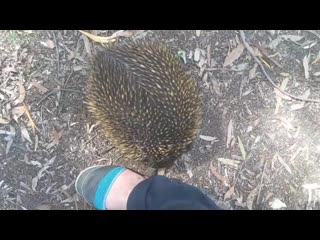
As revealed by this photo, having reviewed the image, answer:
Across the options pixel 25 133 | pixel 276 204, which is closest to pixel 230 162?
pixel 276 204

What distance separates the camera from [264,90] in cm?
343

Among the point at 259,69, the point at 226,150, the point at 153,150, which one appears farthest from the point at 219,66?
the point at 153,150

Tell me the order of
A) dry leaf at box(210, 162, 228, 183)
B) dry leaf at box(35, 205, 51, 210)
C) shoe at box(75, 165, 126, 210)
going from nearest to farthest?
shoe at box(75, 165, 126, 210)
dry leaf at box(35, 205, 51, 210)
dry leaf at box(210, 162, 228, 183)

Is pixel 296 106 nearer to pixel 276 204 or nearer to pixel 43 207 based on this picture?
pixel 276 204

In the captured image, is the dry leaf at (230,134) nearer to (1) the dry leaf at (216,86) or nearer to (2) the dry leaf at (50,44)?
(1) the dry leaf at (216,86)

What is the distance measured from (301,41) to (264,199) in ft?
3.94

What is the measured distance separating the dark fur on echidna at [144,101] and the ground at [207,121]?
0.30 meters

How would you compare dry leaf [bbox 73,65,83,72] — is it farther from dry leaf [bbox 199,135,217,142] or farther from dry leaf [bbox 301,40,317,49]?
dry leaf [bbox 301,40,317,49]

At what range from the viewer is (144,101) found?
2.79 metres

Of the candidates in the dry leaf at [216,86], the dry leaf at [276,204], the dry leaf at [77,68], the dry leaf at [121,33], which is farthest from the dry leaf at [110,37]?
the dry leaf at [276,204]

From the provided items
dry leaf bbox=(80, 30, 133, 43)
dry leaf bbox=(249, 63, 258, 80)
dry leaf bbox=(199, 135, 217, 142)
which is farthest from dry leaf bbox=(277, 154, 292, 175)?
dry leaf bbox=(80, 30, 133, 43)

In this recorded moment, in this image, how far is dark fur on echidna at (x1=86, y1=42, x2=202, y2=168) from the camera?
2.81 meters

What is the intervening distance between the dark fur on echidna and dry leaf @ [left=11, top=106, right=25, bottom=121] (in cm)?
54

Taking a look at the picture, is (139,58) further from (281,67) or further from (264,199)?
(264,199)
